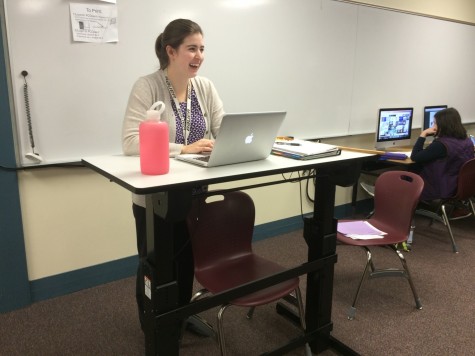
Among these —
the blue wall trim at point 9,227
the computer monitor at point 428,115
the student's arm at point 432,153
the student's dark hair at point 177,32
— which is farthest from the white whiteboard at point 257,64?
the student's dark hair at point 177,32

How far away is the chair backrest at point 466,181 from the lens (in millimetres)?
2959

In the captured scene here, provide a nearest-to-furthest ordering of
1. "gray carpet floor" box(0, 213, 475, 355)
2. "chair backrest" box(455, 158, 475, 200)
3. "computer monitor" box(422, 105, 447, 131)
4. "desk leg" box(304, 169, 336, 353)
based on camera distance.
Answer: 1. "desk leg" box(304, 169, 336, 353)
2. "gray carpet floor" box(0, 213, 475, 355)
3. "chair backrest" box(455, 158, 475, 200)
4. "computer monitor" box(422, 105, 447, 131)

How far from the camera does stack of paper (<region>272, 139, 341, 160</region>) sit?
1.41 meters

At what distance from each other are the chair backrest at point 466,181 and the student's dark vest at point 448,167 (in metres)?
0.05

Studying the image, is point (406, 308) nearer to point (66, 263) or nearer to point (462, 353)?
point (462, 353)

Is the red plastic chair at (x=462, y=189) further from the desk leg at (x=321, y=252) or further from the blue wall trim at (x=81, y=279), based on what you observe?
the blue wall trim at (x=81, y=279)

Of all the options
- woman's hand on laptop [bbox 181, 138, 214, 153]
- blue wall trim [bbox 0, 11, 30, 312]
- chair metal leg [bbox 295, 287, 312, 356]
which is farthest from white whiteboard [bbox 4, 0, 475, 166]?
chair metal leg [bbox 295, 287, 312, 356]

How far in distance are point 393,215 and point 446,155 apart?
105cm

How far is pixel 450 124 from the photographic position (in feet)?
9.96

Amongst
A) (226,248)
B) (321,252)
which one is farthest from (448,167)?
(226,248)

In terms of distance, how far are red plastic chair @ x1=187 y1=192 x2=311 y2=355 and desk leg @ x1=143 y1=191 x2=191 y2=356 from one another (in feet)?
0.98

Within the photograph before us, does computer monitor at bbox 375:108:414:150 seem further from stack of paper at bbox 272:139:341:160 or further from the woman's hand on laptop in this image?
the woman's hand on laptop

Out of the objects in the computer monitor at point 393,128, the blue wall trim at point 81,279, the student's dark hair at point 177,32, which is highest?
the student's dark hair at point 177,32

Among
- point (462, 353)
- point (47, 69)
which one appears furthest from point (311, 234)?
point (47, 69)
